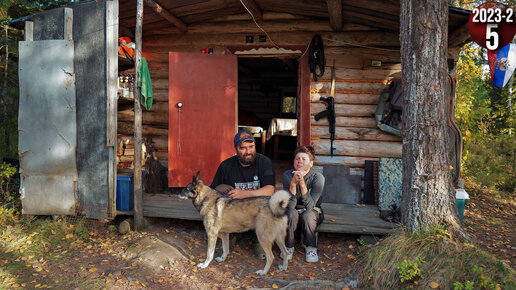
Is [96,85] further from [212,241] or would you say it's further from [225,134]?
[212,241]

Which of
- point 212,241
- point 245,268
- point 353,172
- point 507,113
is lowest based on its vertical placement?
point 245,268

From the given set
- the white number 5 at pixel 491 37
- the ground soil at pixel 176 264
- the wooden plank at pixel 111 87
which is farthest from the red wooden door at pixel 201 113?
the white number 5 at pixel 491 37

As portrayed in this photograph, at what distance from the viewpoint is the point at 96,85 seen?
5336 mm

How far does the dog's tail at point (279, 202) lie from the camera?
3.96 m

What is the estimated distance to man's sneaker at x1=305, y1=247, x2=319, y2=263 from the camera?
4.49 m

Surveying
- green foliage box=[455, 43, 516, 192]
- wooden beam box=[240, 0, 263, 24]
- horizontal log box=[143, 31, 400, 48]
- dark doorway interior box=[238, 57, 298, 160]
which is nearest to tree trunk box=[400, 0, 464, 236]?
horizontal log box=[143, 31, 400, 48]

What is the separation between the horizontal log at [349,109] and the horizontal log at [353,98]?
0.25 feet

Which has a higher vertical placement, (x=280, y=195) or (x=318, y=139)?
(x=318, y=139)

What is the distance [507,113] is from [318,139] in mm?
7180

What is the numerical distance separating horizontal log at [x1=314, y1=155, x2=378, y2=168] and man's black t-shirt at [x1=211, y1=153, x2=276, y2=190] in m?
2.08

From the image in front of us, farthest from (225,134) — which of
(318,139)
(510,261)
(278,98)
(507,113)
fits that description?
(507,113)

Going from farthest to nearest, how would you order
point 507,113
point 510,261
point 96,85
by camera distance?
1. point 507,113
2. point 96,85
3. point 510,261

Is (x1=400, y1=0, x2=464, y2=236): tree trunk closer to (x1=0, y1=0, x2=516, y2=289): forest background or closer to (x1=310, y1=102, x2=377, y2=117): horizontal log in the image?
(x1=0, y1=0, x2=516, y2=289): forest background

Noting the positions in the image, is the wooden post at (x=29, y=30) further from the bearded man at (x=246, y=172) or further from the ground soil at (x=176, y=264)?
the bearded man at (x=246, y=172)
